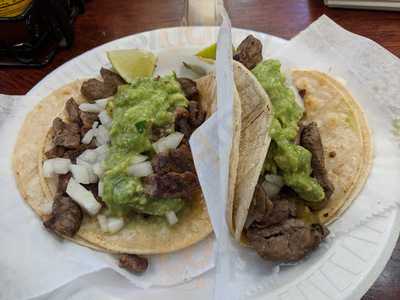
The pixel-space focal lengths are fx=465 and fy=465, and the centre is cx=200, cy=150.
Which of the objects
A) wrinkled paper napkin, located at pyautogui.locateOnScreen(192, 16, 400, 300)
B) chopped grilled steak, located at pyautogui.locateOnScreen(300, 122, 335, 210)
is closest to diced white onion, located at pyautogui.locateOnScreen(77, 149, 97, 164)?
wrinkled paper napkin, located at pyautogui.locateOnScreen(192, 16, 400, 300)

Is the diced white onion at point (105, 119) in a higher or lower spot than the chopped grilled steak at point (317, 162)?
lower

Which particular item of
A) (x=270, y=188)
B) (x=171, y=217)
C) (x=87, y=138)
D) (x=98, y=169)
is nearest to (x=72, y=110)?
(x=87, y=138)

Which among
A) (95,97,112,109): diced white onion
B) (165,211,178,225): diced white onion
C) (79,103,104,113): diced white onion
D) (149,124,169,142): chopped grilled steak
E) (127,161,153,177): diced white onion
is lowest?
(165,211,178,225): diced white onion

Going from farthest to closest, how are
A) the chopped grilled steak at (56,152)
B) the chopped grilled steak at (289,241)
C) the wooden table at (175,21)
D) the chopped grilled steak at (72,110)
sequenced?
1. the wooden table at (175,21)
2. the chopped grilled steak at (72,110)
3. the chopped grilled steak at (56,152)
4. the chopped grilled steak at (289,241)

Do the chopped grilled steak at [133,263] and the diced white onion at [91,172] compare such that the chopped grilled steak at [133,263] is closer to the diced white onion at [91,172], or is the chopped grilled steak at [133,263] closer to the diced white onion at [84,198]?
the diced white onion at [84,198]

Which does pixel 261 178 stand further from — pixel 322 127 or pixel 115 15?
pixel 115 15

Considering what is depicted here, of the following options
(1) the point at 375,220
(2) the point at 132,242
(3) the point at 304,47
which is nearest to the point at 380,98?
(3) the point at 304,47

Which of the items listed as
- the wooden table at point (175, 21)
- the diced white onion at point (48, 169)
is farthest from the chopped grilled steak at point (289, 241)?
the wooden table at point (175, 21)

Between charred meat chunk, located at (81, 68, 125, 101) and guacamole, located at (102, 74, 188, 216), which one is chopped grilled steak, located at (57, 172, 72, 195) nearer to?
guacamole, located at (102, 74, 188, 216)
